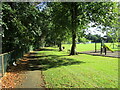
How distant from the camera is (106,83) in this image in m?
6.21

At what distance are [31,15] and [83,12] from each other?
5931 mm

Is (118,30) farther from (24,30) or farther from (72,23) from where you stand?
(24,30)

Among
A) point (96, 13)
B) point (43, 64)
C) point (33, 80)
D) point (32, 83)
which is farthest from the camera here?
point (96, 13)

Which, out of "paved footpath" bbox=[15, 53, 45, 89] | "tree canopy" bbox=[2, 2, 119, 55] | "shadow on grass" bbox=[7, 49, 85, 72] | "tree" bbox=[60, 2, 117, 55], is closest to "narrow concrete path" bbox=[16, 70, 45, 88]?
"paved footpath" bbox=[15, 53, 45, 89]

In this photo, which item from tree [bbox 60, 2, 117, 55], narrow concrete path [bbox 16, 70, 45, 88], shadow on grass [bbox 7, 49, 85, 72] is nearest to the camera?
narrow concrete path [bbox 16, 70, 45, 88]

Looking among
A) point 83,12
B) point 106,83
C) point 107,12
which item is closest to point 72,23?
point 83,12

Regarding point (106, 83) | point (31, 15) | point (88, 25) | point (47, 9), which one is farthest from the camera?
point (47, 9)

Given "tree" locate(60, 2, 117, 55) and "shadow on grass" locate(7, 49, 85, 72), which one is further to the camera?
"tree" locate(60, 2, 117, 55)

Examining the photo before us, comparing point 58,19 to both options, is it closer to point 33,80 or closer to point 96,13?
point 96,13

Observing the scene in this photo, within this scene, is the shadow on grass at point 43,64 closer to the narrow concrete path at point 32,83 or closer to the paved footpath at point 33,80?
the paved footpath at point 33,80

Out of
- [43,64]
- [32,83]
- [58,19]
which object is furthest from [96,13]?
[32,83]

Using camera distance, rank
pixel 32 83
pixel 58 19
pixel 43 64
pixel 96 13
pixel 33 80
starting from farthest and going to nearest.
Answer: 1. pixel 58 19
2. pixel 96 13
3. pixel 43 64
4. pixel 33 80
5. pixel 32 83

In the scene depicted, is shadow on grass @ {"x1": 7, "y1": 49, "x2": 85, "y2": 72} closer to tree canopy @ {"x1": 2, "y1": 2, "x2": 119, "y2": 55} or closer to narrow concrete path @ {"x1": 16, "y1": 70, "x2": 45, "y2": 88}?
tree canopy @ {"x1": 2, "y1": 2, "x2": 119, "y2": 55}

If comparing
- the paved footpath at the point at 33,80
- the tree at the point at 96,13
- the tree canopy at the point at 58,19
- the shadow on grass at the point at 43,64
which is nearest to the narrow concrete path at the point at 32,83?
the paved footpath at the point at 33,80
